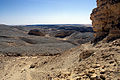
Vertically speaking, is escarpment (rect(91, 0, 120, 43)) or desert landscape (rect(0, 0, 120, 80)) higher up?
escarpment (rect(91, 0, 120, 43))

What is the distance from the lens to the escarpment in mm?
8555

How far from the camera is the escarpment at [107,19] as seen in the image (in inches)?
337

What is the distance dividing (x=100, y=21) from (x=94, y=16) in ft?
3.24

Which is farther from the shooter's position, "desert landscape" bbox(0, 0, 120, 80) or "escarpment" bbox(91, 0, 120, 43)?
"escarpment" bbox(91, 0, 120, 43)

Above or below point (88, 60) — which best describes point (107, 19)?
above

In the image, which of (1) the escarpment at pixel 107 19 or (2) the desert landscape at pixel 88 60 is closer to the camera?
(2) the desert landscape at pixel 88 60

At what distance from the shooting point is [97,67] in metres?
5.14

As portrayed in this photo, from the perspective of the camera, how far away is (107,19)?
9758mm

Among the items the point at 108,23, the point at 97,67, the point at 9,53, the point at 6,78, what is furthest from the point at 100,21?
the point at 9,53

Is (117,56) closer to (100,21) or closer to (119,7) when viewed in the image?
(119,7)

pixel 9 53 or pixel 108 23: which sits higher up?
pixel 108 23

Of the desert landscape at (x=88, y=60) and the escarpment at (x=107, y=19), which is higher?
the escarpment at (x=107, y=19)

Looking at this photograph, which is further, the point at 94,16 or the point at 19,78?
the point at 94,16

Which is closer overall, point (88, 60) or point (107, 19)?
point (88, 60)
